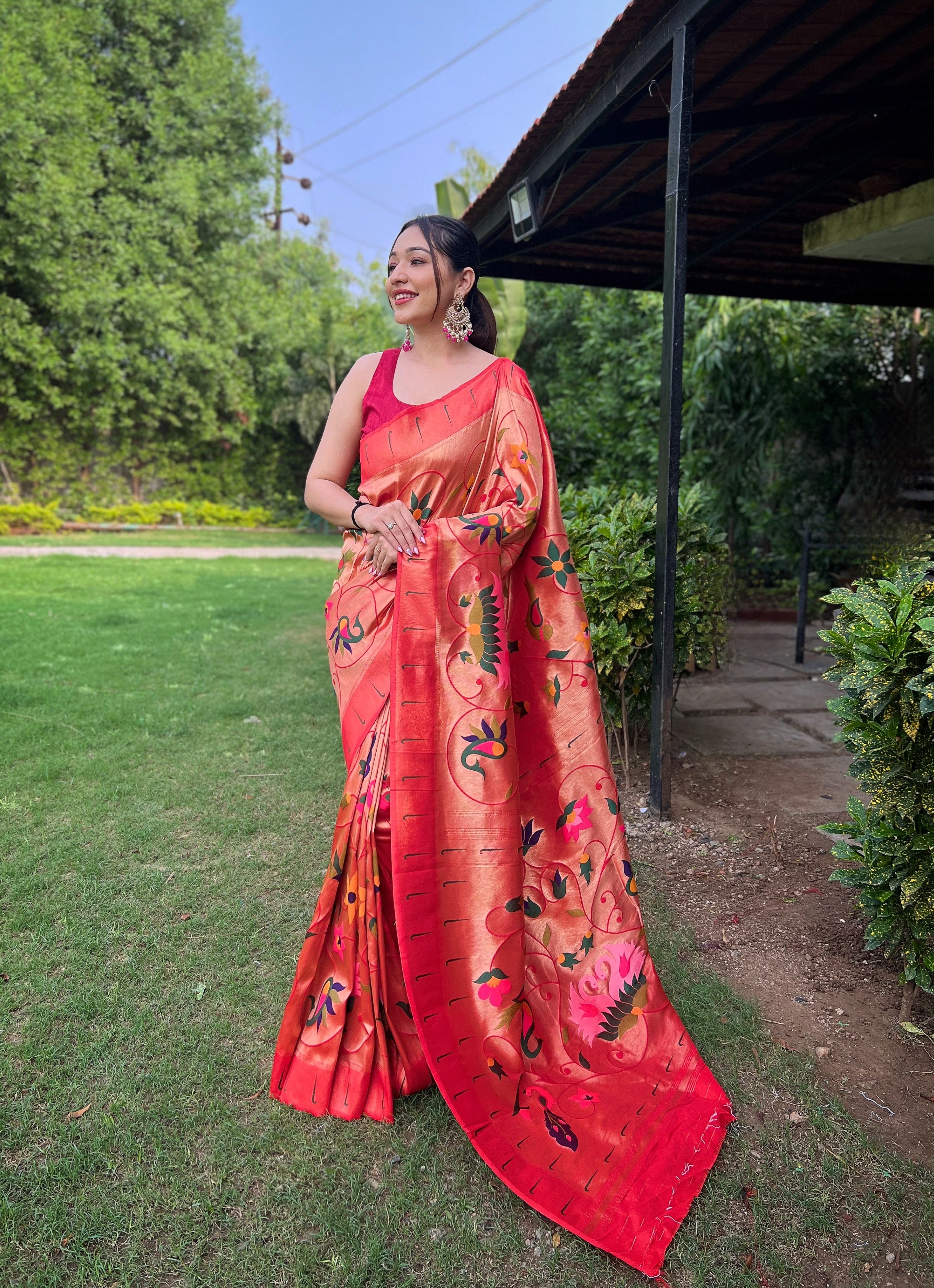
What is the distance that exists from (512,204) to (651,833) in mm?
3625

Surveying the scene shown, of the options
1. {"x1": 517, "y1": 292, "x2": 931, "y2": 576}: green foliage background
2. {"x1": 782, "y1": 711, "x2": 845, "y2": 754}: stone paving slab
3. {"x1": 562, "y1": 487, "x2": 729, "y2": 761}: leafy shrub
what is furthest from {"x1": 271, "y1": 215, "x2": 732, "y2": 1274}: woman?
{"x1": 517, "y1": 292, "x2": 931, "y2": 576}: green foliage background

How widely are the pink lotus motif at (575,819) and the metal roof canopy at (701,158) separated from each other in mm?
1407

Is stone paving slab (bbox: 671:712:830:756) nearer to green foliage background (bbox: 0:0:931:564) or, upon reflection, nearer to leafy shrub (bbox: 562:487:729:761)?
leafy shrub (bbox: 562:487:729:761)

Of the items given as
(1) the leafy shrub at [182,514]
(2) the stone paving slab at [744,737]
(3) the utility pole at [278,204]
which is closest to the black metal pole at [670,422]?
(2) the stone paving slab at [744,737]

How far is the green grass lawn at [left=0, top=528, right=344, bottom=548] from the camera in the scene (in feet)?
46.5

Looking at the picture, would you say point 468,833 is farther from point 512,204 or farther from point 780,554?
point 780,554

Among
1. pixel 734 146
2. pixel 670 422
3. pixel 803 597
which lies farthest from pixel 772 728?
pixel 734 146

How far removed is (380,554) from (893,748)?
4.34ft

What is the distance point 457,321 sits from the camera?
6.35 ft

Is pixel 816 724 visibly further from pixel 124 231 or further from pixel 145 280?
pixel 124 231

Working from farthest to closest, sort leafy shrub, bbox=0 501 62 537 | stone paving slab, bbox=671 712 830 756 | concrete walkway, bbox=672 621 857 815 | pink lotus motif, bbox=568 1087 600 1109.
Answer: leafy shrub, bbox=0 501 62 537, stone paving slab, bbox=671 712 830 756, concrete walkway, bbox=672 621 857 815, pink lotus motif, bbox=568 1087 600 1109

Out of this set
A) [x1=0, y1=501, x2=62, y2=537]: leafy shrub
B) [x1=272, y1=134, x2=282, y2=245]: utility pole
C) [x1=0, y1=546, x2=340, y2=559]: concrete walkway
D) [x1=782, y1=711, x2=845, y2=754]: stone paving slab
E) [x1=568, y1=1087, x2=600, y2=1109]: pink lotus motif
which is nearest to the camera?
[x1=568, y1=1087, x2=600, y2=1109]: pink lotus motif

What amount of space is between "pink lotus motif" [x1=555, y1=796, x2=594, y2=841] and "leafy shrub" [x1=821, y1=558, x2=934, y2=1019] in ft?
2.32

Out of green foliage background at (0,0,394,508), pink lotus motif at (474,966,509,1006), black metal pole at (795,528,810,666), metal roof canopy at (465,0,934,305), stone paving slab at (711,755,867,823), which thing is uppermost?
green foliage background at (0,0,394,508)
